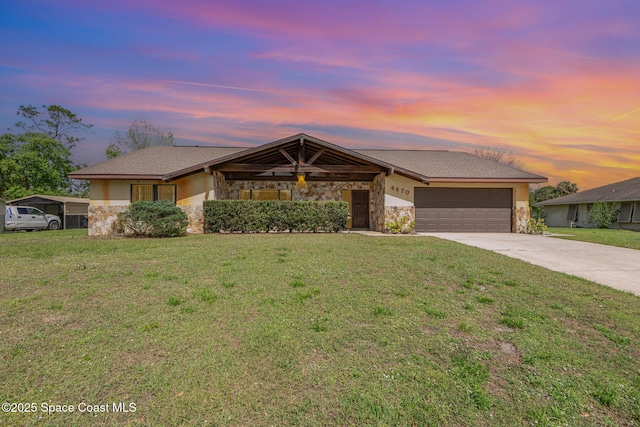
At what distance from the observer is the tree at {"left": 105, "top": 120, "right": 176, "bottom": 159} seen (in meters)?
32.4

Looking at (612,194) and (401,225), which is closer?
(401,225)

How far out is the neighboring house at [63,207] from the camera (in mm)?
21484

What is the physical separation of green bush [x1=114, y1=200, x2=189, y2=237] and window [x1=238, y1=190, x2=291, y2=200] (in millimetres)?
4302

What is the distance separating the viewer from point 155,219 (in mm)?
11570

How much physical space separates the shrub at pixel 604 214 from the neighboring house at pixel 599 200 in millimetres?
375

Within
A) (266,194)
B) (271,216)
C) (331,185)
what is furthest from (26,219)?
(331,185)

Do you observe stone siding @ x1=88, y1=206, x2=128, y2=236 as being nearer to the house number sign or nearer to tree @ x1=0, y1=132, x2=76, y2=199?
the house number sign

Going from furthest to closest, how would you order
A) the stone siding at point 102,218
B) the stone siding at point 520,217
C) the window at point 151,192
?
the stone siding at point 520,217 < the window at point 151,192 < the stone siding at point 102,218

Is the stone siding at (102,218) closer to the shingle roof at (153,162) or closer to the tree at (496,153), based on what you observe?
the shingle roof at (153,162)

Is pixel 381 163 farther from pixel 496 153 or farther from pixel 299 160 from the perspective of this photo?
pixel 496 153

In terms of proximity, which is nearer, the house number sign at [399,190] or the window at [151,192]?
the window at [151,192]

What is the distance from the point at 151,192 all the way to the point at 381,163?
1116cm

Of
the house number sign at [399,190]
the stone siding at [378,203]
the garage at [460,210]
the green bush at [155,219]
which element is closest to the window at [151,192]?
the green bush at [155,219]

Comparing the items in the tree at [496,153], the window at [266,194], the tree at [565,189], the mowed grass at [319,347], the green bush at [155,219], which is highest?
the tree at [496,153]
